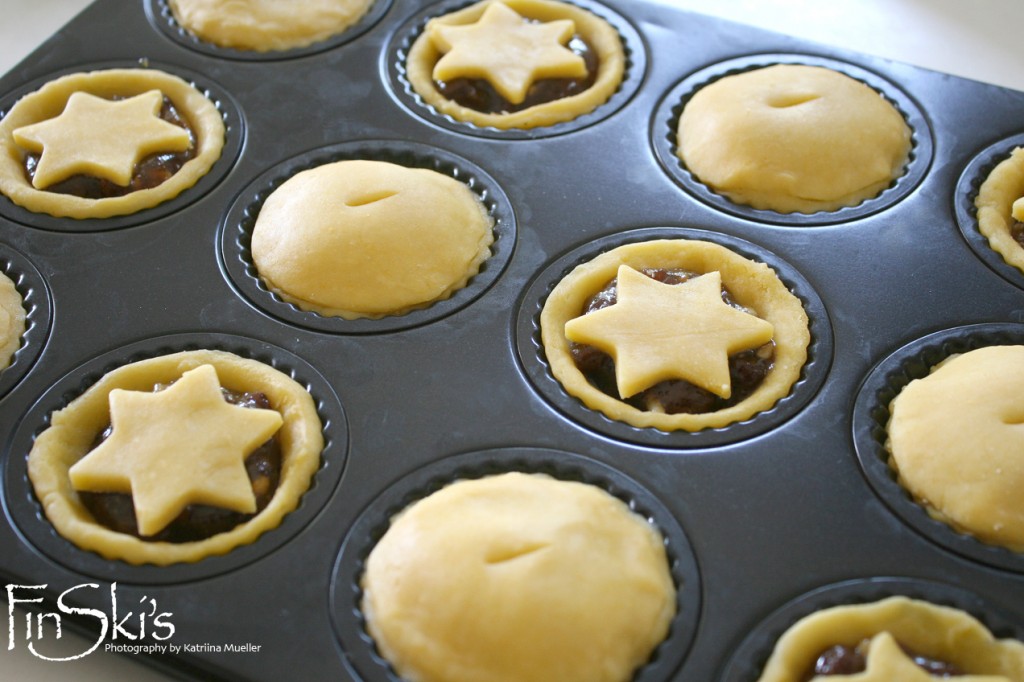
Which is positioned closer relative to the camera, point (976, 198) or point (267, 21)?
point (976, 198)

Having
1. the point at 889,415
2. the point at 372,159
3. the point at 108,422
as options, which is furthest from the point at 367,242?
the point at 889,415

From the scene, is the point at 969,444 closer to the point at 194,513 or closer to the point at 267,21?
the point at 194,513

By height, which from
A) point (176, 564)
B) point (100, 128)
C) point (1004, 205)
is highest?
point (100, 128)

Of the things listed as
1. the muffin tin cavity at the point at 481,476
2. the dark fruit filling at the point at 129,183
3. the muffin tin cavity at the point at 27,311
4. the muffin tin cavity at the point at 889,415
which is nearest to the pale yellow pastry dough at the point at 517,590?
the muffin tin cavity at the point at 481,476

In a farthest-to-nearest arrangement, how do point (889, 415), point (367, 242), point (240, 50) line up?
point (240, 50) → point (367, 242) → point (889, 415)

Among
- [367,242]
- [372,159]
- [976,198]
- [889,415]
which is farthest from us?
[372,159]

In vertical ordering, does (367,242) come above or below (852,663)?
above

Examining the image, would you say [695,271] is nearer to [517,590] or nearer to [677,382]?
[677,382]
